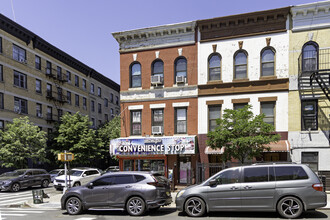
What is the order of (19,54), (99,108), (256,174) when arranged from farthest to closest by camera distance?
(99,108) < (19,54) < (256,174)

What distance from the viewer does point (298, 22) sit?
17.1 m

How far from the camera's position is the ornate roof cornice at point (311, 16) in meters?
16.6

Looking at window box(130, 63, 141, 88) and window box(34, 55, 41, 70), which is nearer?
window box(130, 63, 141, 88)

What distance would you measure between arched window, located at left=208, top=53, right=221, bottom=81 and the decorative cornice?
1.19 m

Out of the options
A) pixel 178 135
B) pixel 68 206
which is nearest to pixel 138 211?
pixel 68 206

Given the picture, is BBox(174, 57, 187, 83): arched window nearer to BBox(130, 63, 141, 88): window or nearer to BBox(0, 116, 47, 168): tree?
BBox(130, 63, 141, 88): window

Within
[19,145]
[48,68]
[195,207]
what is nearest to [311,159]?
[195,207]

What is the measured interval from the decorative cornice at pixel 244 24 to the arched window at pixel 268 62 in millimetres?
1175

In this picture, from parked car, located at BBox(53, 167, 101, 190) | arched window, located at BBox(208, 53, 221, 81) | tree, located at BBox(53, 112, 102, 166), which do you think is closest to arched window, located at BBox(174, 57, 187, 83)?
arched window, located at BBox(208, 53, 221, 81)

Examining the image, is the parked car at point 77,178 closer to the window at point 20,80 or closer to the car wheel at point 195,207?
the car wheel at point 195,207

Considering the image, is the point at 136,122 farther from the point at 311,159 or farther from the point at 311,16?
the point at 311,16

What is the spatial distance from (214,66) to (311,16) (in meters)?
6.27

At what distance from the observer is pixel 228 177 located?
10.1 metres

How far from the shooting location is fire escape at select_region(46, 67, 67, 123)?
35584 millimetres
